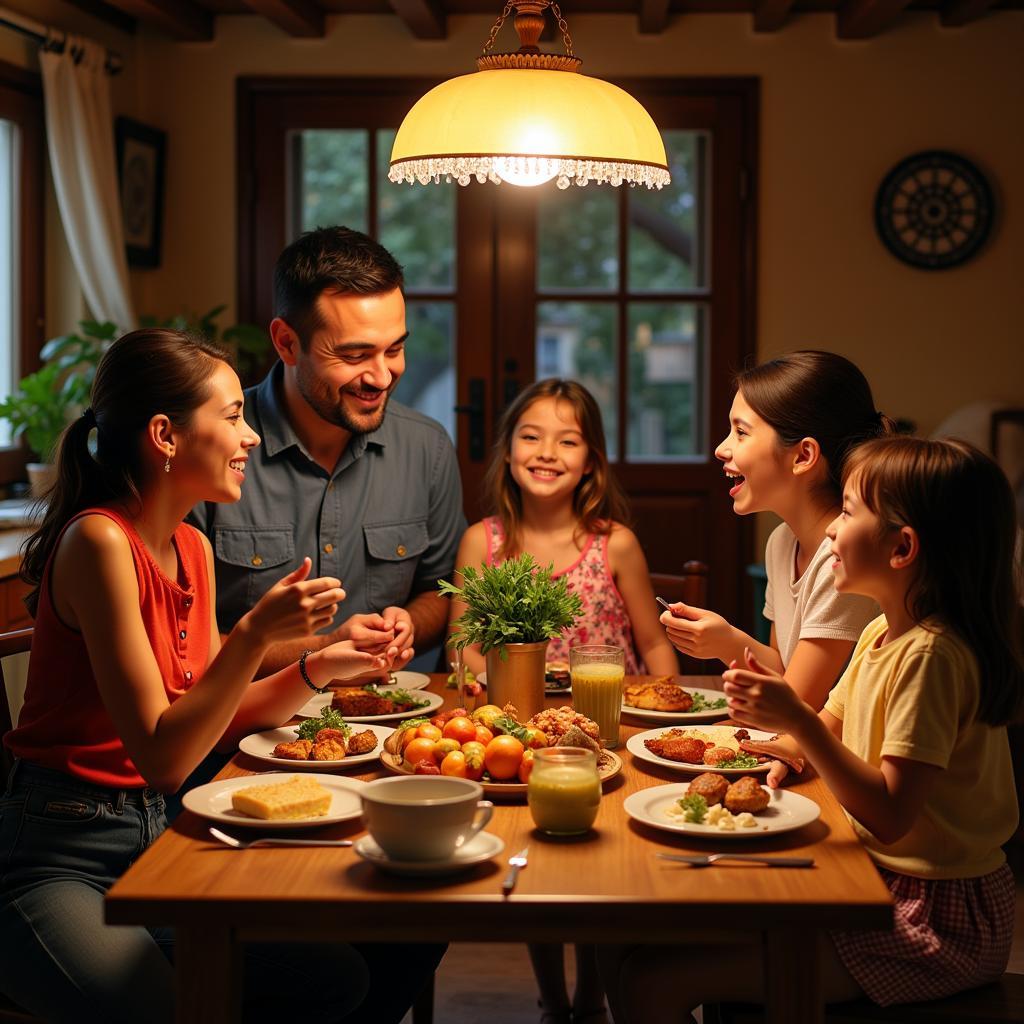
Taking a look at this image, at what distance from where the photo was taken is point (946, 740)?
154cm

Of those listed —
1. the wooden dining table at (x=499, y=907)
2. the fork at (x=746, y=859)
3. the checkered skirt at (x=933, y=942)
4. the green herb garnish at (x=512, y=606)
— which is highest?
the green herb garnish at (x=512, y=606)

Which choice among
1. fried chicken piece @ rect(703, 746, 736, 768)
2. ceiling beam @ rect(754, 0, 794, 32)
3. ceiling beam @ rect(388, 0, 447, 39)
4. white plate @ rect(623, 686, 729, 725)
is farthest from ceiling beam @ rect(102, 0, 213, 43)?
fried chicken piece @ rect(703, 746, 736, 768)

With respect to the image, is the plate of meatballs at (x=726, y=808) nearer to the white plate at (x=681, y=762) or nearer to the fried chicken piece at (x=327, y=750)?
the white plate at (x=681, y=762)

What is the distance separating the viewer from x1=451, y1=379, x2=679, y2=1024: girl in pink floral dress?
2.75 meters

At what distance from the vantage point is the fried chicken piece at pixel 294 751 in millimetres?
1760

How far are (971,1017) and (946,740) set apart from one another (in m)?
0.33

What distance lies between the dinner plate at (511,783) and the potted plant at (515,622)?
Answer: 0.59 feet

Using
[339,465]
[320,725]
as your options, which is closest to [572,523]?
[339,465]

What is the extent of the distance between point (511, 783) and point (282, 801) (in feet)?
0.95

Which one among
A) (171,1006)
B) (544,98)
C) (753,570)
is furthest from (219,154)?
(171,1006)

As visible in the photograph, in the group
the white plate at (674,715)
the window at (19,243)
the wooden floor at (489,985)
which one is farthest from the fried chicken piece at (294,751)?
the window at (19,243)

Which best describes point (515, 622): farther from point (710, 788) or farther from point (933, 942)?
point (933, 942)

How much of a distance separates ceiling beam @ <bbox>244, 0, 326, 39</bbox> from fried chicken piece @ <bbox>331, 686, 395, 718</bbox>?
2991 mm

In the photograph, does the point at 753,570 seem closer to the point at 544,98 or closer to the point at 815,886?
the point at 544,98
